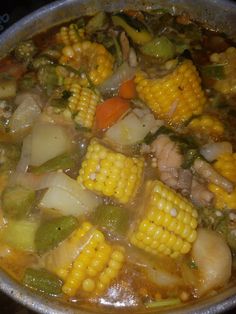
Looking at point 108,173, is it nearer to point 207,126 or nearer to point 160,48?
point 207,126

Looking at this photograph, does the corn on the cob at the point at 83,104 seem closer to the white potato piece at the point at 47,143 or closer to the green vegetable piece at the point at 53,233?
the white potato piece at the point at 47,143

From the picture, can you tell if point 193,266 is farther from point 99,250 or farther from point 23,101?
point 23,101

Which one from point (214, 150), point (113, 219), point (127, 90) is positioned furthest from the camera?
point (127, 90)

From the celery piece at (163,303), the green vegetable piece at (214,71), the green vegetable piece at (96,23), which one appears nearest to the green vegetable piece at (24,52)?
the green vegetable piece at (96,23)

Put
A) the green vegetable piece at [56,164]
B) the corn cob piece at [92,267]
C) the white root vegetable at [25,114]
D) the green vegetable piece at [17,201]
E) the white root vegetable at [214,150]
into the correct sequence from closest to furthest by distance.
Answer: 1. the corn cob piece at [92,267]
2. the green vegetable piece at [17,201]
3. the green vegetable piece at [56,164]
4. the white root vegetable at [214,150]
5. the white root vegetable at [25,114]

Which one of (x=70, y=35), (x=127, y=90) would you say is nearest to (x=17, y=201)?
(x=127, y=90)
